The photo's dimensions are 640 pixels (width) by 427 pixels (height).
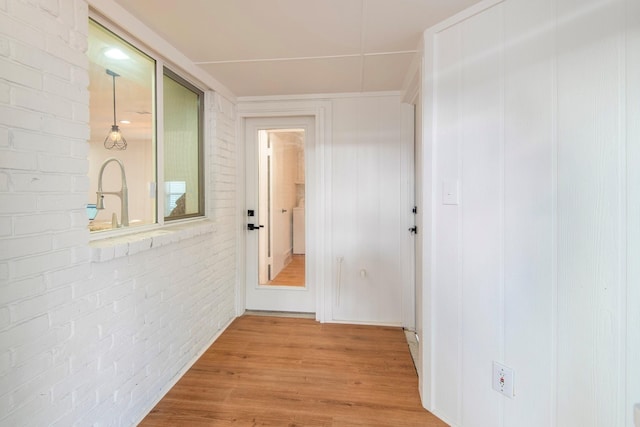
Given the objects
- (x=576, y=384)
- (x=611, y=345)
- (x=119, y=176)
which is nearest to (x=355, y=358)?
(x=576, y=384)

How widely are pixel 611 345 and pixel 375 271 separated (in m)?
1.79

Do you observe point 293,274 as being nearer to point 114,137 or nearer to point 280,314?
point 280,314

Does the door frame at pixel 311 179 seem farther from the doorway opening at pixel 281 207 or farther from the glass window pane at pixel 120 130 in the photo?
the glass window pane at pixel 120 130

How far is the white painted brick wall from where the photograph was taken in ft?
3.25

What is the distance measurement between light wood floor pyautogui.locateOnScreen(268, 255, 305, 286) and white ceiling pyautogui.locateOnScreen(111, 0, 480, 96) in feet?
5.60

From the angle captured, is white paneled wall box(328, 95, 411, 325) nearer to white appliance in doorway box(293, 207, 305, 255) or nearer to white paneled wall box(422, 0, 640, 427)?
white appliance in doorway box(293, 207, 305, 255)

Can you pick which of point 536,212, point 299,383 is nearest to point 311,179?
point 299,383

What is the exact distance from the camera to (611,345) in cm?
108

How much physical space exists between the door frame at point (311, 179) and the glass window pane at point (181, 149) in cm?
52

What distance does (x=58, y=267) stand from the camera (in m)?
1.14

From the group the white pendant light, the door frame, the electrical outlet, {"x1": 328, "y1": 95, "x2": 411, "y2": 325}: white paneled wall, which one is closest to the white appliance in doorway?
the door frame

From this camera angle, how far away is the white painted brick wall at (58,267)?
991mm

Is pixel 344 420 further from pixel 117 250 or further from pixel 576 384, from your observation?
pixel 117 250

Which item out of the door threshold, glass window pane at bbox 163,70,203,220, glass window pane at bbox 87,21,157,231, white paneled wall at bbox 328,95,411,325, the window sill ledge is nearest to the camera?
the window sill ledge
